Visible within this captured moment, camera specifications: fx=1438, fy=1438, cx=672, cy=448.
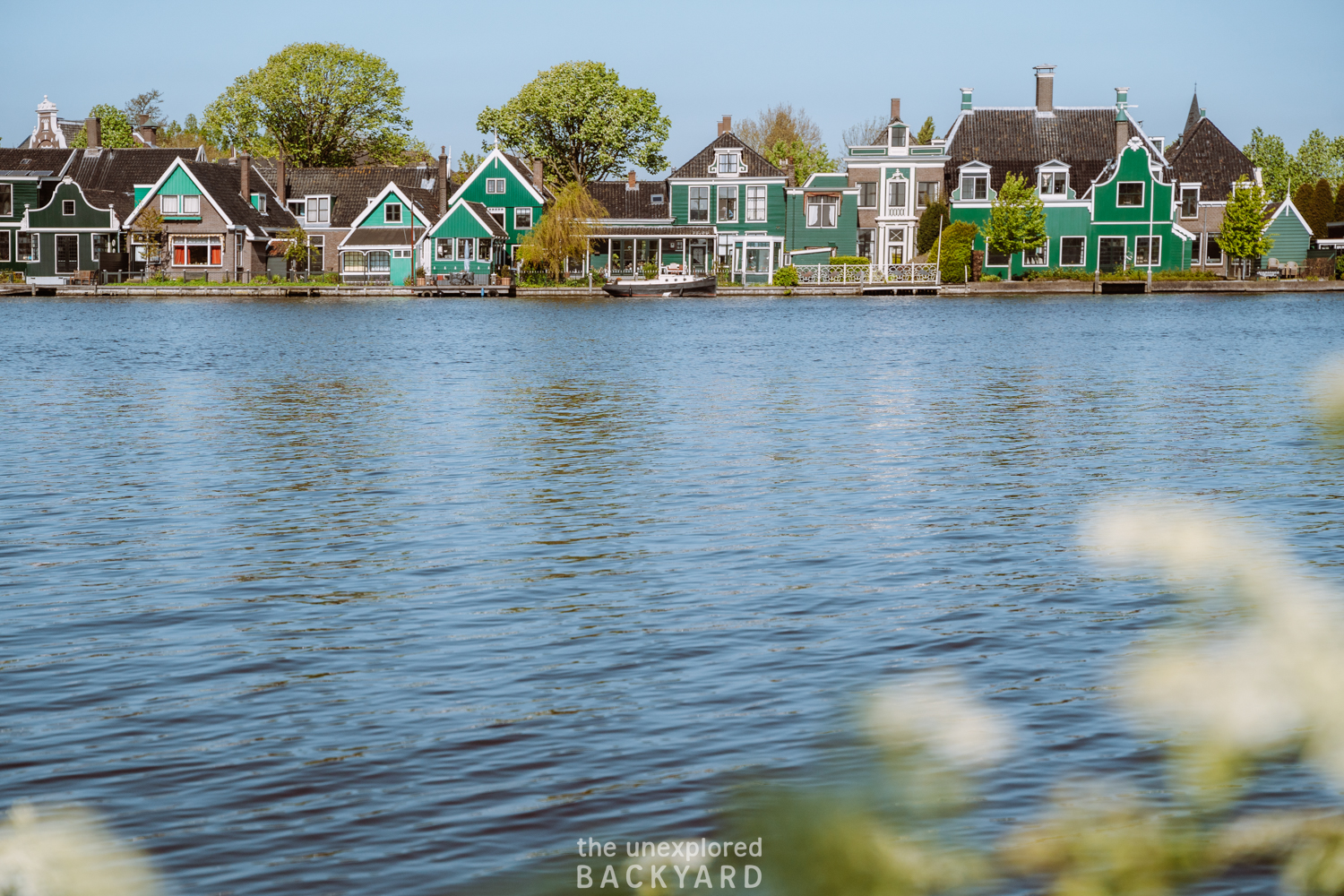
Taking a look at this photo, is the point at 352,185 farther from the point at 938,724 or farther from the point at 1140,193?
the point at 938,724

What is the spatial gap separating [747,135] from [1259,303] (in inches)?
2645

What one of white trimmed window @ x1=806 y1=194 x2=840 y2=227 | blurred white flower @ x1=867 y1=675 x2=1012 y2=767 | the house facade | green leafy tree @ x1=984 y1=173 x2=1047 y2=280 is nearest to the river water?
blurred white flower @ x1=867 y1=675 x2=1012 y2=767

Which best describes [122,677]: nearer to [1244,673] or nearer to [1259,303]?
[1244,673]

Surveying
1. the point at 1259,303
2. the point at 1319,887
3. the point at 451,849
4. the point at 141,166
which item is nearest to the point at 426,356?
the point at 451,849

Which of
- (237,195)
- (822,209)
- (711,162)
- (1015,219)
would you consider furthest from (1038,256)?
(237,195)

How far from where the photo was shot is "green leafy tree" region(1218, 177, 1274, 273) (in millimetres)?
83875

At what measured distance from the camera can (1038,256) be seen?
293 ft

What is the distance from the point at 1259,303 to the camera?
7206 centimetres

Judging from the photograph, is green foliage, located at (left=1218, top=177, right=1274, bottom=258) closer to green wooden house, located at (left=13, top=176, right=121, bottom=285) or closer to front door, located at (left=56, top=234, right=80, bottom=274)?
green wooden house, located at (left=13, top=176, right=121, bottom=285)

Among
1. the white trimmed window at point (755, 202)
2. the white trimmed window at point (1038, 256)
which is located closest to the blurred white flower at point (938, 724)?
the white trimmed window at point (755, 202)

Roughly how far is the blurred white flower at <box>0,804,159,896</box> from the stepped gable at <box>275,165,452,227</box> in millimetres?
97558

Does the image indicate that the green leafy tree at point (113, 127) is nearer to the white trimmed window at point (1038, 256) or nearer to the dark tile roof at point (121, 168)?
the dark tile roof at point (121, 168)

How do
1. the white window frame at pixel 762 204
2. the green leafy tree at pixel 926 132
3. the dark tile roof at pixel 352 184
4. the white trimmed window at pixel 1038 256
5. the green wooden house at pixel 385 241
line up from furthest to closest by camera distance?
the green leafy tree at pixel 926 132
the dark tile roof at pixel 352 184
the green wooden house at pixel 385 241
the white window frame at pixel 762 204
the white trimmed window at pixel 1038 256

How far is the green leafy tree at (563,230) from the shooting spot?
8612 cm
